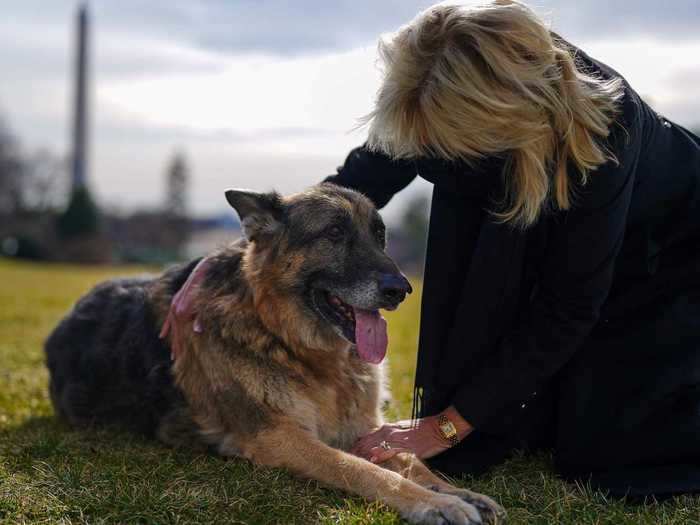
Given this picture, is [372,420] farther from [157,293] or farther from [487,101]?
[487,101]

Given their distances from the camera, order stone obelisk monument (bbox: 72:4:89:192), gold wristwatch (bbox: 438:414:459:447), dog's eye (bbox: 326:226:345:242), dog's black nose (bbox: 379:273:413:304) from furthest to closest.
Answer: stone obelisk monument (bbox: 72:4:89:192) < dog's eye (bbox: 326:226:345:242) < dog's black nose (bbox: 379:273:413:304) < gold wristwatch (bbox: 438:414:459:447)

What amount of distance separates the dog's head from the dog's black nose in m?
0.03

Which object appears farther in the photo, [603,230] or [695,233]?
[695,233]

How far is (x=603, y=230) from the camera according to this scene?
3430 millimetres

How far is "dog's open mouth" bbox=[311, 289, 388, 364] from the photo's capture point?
416cm

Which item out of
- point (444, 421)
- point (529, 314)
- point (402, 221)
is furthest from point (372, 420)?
point (402, 221)

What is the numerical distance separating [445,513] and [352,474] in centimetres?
59

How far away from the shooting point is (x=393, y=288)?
4004 mm

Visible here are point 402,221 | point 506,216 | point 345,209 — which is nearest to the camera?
point 506,216

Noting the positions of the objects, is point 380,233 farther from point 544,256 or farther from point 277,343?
point 544,256

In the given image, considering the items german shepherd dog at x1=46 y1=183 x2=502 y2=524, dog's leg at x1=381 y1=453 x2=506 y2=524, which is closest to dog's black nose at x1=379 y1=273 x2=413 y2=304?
german shepherd dog at x1=46 y1=183 x2=502 y2=524

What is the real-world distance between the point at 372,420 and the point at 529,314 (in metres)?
1.18

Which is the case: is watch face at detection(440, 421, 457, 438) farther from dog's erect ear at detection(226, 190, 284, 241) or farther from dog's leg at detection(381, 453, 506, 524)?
dog's erect ear at detection(226, 190, 284, 241)

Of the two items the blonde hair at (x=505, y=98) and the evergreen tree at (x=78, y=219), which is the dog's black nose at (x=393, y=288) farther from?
the evergreen tree at (x=78, y=219)
